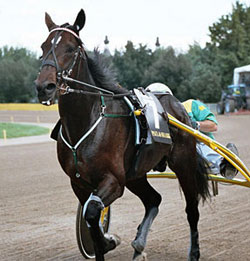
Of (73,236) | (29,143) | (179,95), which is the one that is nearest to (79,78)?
(73,236)

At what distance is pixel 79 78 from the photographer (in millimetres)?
3566

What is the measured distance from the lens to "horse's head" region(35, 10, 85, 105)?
317cm

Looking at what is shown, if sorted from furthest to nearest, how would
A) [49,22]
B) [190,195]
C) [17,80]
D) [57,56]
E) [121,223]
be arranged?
[17,80]
[121,223]
[190,195]
[49,22]
[57,56]

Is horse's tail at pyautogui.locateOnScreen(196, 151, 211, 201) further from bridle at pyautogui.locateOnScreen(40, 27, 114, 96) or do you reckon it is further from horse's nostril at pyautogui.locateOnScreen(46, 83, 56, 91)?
horse's nostril at pyautogui.locateOnScreen(46, 83, 56, 91)

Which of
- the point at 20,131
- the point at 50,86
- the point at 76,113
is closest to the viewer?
the point at 50,86

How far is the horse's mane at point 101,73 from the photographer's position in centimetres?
370

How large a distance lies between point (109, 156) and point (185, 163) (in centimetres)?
112

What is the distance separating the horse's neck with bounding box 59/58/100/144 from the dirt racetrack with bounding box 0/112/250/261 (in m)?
1.24

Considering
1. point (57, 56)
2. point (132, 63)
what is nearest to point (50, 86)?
point (57, 56)

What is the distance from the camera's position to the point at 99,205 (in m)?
3.36

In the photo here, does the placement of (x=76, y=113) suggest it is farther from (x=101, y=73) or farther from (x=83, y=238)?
(x=83, y=238)

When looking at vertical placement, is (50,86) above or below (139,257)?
above

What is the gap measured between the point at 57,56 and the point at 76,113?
0.42m

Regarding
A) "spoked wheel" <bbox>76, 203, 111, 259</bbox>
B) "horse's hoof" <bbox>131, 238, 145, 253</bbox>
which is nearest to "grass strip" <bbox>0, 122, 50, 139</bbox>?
"spoked wheel" <bbox>76, 203, 111, 259</bbox>
